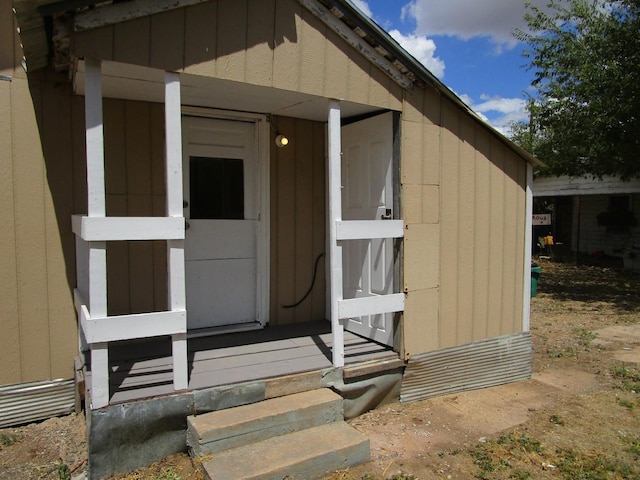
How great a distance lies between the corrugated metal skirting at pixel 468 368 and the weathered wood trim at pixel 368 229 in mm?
1080

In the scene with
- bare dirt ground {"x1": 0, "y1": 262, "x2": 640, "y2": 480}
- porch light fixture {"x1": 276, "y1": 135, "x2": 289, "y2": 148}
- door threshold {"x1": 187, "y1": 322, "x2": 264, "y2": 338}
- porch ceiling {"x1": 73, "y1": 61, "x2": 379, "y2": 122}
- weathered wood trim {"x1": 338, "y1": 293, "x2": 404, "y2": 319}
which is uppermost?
porch ceiling {"x1": 73, "y1": 61, "x2": 379, "y2": 122}

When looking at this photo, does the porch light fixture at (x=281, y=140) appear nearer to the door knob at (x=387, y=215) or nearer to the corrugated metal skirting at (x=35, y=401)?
the door knob at (x=387, y=215)

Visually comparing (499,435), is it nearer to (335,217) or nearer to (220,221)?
(335,217)

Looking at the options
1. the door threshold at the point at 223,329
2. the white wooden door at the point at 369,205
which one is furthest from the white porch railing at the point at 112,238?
the white wooden door at the point at 369,205

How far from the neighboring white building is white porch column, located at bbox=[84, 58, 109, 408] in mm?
12982

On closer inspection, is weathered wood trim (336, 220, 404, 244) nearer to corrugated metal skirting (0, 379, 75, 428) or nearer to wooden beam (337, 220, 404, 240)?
wooden beam (337, 220, 404, 240)

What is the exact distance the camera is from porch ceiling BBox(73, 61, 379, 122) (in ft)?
9.84

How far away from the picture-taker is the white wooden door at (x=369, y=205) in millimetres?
3982

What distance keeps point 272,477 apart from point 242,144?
114 inches

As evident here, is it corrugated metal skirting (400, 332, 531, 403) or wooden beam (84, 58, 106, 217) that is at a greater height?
wooden beam (84, 58, 106, 217)

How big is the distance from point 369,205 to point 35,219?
8.51 feet

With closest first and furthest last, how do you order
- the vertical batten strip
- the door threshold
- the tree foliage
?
the door threshold
the vertical batten strip
the tree foliage

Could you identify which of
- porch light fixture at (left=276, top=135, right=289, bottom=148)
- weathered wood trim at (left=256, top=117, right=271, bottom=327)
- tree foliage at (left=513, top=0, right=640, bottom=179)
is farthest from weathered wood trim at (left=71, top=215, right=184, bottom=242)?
tree foliage at (left=513, top=0, right=640, bottom=179)

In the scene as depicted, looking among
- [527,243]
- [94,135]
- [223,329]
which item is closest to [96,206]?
[94,135]
